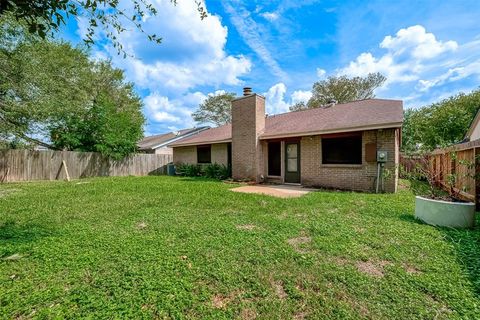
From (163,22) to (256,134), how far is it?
7253 millimetres

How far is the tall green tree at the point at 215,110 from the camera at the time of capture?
107ft

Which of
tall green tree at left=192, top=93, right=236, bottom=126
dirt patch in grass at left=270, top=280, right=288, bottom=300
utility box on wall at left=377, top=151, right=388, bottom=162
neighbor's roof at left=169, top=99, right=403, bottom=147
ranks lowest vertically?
dirt patch in grass at left=270, top=280, right=288, bottom=300

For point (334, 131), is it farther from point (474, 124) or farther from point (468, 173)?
point (474, 124)

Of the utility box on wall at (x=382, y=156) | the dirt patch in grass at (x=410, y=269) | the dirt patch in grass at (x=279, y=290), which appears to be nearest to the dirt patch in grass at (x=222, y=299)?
the dirt patch in grass at (x=279, y=290)

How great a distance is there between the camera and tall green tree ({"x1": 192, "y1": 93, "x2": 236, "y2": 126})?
107 ft

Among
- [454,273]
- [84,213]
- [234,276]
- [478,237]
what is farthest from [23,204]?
[478,237]

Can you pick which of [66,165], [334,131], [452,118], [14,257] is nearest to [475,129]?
[334,131]

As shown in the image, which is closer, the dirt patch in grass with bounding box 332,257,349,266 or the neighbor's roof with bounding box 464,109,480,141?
the dirt patch in grass with bounding box 332,257,349,266

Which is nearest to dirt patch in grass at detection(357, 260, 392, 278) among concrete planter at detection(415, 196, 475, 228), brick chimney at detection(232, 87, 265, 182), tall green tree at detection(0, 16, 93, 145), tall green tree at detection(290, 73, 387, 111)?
concrete planter at detection(415, 196, 475, 228)

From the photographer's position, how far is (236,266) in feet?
9.39

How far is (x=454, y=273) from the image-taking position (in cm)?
266

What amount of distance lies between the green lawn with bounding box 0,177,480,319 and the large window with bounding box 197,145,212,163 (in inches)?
364

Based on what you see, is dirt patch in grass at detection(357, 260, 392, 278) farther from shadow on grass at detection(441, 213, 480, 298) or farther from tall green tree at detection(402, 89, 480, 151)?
tall green tree at detection(402, 89, 480, 151)

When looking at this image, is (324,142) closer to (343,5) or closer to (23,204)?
(343,5)
